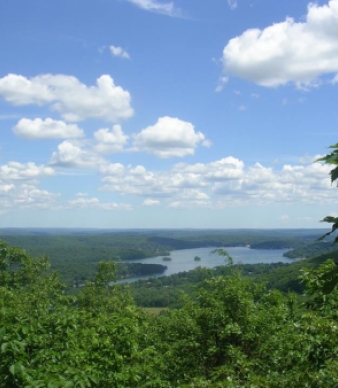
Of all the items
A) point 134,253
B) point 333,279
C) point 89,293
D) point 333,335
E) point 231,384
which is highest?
point 333,279

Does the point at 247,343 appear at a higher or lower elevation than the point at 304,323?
lower

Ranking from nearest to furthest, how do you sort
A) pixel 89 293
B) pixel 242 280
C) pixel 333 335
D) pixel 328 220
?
pixel 328 220
pixel 333 335
pixel 242 280
pixel 89 293

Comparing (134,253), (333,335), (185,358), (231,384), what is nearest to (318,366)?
(333,335)

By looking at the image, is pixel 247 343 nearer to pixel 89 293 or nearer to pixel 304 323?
pixel 304 323

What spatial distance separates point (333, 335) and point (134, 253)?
16745 cm

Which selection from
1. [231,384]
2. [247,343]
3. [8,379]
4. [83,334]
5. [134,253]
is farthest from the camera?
[134,253]

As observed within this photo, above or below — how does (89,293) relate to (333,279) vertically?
below

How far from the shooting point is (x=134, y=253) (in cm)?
17075

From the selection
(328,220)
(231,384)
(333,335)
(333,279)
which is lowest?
(231,384)

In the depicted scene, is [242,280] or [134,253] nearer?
[242,280]

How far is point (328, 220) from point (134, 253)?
561 ft

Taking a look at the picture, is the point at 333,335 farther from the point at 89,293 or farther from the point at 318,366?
the point at 89,293

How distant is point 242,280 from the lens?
10.5 meters

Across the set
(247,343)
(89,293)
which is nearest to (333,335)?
(247,343)
